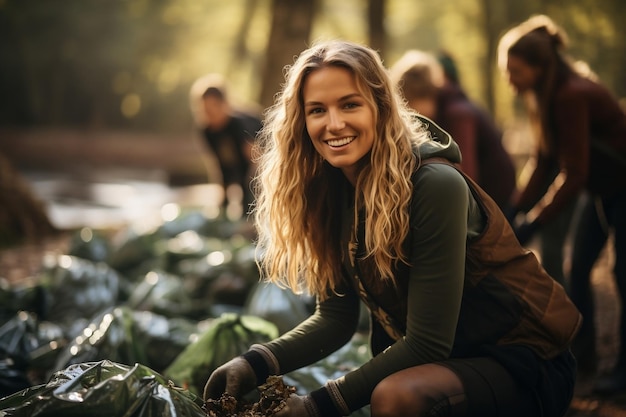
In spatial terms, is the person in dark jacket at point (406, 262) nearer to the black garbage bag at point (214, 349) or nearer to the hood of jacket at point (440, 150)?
the hood of jacket at point (440, 150)

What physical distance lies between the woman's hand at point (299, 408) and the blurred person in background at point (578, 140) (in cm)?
196

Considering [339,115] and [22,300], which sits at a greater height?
[339,115]

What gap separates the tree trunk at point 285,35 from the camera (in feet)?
26.9

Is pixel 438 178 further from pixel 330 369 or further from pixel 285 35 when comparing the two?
pixel 285 35

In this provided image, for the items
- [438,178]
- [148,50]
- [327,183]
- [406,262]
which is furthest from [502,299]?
[148,50]

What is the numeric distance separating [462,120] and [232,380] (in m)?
2.42

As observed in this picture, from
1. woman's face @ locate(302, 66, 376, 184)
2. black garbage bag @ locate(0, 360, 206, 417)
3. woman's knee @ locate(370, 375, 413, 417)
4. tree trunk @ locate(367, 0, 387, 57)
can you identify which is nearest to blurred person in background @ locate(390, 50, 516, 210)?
woman's face @ locate(302, 66, 376, 184)

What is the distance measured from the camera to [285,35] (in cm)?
822

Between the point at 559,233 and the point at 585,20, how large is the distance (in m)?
11.1

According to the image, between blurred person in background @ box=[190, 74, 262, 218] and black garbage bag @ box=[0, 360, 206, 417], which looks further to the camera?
blurred person in background @ box=[190, 74, 262, 218]

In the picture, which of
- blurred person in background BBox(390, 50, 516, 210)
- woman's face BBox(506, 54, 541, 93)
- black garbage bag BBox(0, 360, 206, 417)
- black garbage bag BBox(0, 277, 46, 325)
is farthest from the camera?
blurred person in background BBox(390, 50, 516, 210)

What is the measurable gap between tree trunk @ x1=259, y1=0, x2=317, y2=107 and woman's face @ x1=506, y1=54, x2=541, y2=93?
15.4 feet

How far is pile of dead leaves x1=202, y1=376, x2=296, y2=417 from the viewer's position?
2061 millimetres

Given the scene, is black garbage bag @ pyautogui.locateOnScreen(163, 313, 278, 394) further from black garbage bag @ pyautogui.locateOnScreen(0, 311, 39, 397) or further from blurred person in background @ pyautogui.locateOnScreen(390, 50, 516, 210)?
blurred person in background @ pyautogui.locateOnScreen(390, 50, 516, 210)
